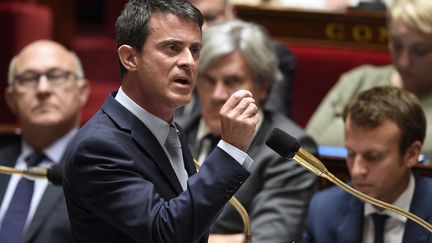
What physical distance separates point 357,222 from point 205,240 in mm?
431

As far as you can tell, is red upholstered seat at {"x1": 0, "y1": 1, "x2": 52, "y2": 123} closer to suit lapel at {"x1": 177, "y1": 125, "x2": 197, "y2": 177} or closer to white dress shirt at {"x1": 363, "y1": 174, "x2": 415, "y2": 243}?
white dress shirt at {"x1": 363, "y1": 174, "x2": 415, "y2": 243}

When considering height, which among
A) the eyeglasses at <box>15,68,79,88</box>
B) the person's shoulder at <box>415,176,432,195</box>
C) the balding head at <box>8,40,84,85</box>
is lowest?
the eyeglasses at <box>15,68,79,88</box>

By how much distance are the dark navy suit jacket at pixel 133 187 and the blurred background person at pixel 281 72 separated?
88 cm

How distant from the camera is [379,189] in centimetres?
146

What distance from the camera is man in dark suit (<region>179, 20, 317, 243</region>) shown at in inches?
65.3

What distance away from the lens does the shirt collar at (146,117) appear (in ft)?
3.51

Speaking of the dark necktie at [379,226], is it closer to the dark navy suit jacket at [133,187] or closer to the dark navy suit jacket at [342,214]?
the dark navy suit jacket at [342,214]

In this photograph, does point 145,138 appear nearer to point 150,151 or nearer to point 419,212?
point 150,151

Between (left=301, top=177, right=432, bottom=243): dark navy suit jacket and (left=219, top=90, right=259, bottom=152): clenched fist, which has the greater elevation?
(left=219, top=90, right=259, bottom=152): clenched fist

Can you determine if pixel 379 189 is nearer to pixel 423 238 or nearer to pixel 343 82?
pixel 423 238

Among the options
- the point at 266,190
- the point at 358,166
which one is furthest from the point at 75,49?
the point at 358,166

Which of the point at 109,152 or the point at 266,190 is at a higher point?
the point at 109,152

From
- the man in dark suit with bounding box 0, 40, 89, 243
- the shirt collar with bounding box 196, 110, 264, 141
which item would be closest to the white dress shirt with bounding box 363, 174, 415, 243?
the shirt collar with bounding box 196, 110, 264, 141

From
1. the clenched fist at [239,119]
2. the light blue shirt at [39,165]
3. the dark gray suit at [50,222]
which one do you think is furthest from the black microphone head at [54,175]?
the clenched fist at [239,119]
